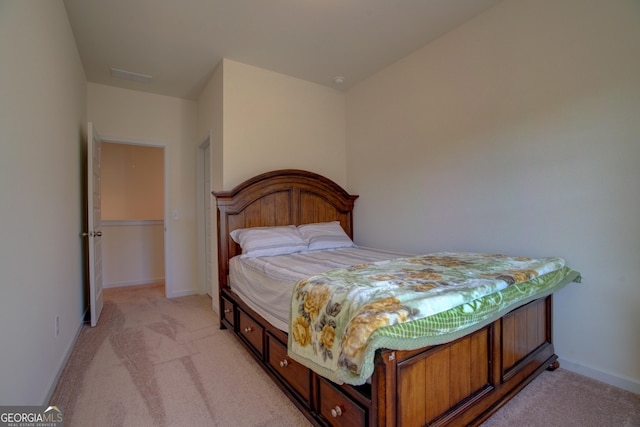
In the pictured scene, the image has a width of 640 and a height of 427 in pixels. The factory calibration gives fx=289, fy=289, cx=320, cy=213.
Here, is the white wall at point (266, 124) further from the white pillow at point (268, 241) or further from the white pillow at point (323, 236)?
the white pillow at point (323, 236)

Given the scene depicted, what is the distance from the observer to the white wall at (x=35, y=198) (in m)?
1.29

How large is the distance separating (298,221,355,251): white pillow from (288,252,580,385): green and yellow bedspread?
129 cm

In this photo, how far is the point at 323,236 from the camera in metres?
3.10

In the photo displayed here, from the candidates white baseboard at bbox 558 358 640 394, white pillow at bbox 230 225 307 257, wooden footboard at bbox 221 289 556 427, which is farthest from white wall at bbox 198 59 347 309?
white baseboard at bbox 558 358 640 394

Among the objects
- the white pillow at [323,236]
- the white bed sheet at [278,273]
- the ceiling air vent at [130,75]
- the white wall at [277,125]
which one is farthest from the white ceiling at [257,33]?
the white bed sheet at [278,273]

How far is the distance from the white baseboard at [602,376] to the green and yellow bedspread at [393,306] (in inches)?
26.9

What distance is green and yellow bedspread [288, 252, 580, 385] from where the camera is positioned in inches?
41.0

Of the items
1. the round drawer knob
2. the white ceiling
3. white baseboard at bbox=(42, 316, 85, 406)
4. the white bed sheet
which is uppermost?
the white ceiling

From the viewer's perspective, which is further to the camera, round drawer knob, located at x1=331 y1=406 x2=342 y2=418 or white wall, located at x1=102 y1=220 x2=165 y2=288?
white wall, located at x1=102 y1=220 x2=165 y2=288

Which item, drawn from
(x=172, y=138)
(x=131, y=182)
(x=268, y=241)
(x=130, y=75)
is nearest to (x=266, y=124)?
(x=268, y=241)

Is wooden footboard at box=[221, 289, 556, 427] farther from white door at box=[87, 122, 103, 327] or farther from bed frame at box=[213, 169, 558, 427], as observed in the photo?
white door at box=[87, 122, 103, 327]

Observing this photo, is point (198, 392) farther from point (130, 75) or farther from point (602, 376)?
point (130, 75)

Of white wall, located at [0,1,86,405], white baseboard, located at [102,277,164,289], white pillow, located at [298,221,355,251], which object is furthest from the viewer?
white baseboard, located at [102,277,164,289]

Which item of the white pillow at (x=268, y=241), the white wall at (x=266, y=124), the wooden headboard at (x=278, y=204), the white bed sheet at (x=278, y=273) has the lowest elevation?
the white bed sheet at (x=278, y=273)
